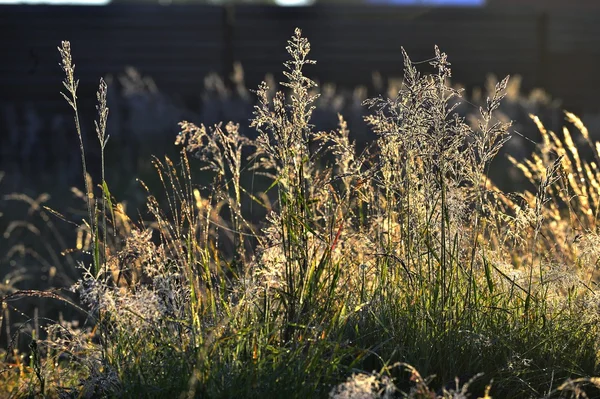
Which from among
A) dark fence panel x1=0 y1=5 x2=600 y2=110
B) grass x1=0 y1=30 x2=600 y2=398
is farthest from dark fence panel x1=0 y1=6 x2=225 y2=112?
grass x1=0 y1=30 x2=600 y2=398

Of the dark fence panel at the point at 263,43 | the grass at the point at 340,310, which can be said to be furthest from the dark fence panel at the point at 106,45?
the grass at the point at 340,310

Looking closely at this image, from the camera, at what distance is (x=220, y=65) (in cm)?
1154

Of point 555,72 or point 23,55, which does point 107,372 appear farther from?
point 555,72

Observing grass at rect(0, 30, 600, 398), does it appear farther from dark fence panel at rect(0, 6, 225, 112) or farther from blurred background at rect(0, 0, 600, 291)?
dark fence panel at rect(0, 6, 225, 112)

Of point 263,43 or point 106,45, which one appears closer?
point 106,45

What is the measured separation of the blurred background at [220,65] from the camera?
8.36m

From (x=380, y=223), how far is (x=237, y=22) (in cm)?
923

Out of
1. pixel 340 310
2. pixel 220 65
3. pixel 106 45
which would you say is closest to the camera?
pixel 340 310

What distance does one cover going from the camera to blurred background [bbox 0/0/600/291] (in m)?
8.36

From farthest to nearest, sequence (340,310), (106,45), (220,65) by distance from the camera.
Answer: (220,65) < (106,45) < (340,310)

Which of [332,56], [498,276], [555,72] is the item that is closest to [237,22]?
[332,56]

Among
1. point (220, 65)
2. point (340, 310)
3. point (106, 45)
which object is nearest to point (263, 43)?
point (220, 65)

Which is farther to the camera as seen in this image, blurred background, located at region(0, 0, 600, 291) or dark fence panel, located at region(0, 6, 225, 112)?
dark fence panel, located at region(0, 6, 225, 112)

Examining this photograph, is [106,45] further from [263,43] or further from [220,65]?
[263,43]
